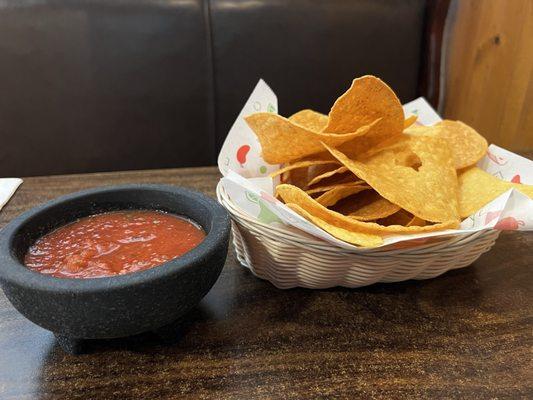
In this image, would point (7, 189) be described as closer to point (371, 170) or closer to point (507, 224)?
point (371, 170)

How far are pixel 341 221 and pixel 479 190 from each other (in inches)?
11.7

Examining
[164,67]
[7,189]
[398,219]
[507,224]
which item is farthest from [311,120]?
[164,67]

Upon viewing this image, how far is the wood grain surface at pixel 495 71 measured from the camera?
195 cm

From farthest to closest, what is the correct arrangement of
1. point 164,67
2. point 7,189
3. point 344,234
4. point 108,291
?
point 164,67, point 7,189, point 344,234, point 108,291

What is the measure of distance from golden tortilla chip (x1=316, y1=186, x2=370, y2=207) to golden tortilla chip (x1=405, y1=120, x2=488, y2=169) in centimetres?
24

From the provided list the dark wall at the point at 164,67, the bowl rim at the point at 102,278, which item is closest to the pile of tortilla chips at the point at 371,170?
the bowl rim at the point at 102,278

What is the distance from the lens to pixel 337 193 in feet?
2.46

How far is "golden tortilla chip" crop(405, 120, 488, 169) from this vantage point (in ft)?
2.93

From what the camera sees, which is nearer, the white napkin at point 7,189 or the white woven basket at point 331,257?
the white woven basket at point 331,257

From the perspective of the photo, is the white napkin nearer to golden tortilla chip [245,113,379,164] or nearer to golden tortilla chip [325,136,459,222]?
golden tortilla chip [245,113,379,164]

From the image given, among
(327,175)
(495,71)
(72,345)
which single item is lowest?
(495,71)

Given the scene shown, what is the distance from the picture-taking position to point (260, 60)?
1.68 meters

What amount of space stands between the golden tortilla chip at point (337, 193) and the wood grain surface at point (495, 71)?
4.34 ft

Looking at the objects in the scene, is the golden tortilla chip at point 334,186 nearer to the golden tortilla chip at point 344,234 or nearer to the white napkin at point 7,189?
the golden tortilla chip at point 344,234
